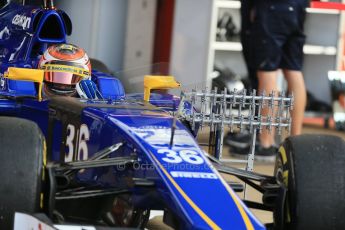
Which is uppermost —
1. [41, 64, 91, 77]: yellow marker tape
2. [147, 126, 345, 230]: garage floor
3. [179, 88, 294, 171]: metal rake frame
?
[41, 64, 91, 77]: yellow marker tape

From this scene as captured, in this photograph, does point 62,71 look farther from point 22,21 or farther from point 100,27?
point 100,27

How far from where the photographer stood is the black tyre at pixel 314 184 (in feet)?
15.6

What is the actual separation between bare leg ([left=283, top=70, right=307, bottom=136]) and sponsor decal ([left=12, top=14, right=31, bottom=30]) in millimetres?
2769

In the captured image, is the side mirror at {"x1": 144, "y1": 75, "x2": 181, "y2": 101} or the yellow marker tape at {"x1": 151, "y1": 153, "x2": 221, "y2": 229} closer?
the yellow marker tape at {"x1": 151, "y1": 153, "x2": 221, "y2": 229}

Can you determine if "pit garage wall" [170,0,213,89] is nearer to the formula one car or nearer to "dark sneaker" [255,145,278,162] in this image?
"dark sneaker" [255,145,278,162]

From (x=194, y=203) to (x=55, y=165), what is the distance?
2.37ft

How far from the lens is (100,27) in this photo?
11141 mm

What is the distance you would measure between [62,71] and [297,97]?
3041mm

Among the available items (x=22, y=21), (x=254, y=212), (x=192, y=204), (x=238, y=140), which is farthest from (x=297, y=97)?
(x=192, y=204)

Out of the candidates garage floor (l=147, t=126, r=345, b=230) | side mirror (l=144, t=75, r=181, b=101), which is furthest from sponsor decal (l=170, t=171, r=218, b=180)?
side mirror (l=144, t=75, r=181, b=101)

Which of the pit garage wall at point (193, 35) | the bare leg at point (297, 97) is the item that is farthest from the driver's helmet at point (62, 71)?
the pit garage wall at point (193, 35)

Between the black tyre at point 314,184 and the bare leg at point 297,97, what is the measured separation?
358 centimetres

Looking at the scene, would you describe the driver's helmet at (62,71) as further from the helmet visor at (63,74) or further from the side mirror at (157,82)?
the side mirror at (157,82)

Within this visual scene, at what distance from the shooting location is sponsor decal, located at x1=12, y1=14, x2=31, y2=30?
6.57 metres
